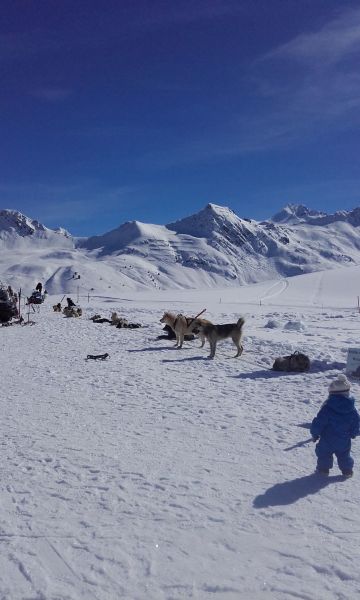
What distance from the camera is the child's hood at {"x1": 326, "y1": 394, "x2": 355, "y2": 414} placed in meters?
5.95

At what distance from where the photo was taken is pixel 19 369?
13.0 meters

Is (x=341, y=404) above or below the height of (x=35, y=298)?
below

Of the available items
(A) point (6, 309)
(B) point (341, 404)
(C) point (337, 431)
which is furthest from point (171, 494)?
(A) point (6, 309)

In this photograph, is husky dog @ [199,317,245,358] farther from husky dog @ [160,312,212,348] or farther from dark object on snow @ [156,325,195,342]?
dark object on snow @ [156,325,195,342]

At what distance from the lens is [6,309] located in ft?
81.4

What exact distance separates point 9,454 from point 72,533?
2330 millimetres

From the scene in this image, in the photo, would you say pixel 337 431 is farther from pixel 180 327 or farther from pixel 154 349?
pixel 154 349

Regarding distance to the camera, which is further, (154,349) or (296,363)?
(154,349)

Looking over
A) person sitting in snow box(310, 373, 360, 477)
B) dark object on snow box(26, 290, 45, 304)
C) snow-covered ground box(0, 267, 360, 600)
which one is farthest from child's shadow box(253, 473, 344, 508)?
dark object on snow box(26, 290, 45, 304)

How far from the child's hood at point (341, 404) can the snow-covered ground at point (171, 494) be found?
2.58 feet

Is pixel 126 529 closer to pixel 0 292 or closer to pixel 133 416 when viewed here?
pixel 133 416

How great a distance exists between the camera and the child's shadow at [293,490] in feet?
17.5

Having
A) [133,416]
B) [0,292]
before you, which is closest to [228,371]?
[133,416]

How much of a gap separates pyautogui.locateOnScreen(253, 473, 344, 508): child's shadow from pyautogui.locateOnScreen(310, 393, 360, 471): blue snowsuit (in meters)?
0.16
